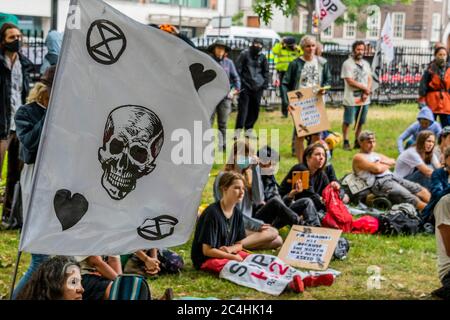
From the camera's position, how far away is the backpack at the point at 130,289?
17.7ft

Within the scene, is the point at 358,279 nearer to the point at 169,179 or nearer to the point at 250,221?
the point at 250,221

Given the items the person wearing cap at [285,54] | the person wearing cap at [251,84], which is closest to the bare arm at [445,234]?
the person wearing cap at [251,84]

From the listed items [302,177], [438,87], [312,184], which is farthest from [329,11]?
[302,177]

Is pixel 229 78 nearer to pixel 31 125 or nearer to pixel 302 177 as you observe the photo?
pixel 302 177

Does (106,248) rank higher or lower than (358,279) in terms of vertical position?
higher

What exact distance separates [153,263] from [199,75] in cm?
246

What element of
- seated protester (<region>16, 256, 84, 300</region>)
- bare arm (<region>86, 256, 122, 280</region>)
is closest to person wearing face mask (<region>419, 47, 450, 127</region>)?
bare arm (<region>86, 256, 122, 280</region>)

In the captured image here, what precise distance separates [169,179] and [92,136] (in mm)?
506

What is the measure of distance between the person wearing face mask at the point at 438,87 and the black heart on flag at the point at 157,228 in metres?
9.58

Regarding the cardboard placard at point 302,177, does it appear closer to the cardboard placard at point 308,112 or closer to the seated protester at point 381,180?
the seated protester at point 381,180

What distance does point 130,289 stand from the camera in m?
5.46

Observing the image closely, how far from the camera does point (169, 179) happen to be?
5.29 m
